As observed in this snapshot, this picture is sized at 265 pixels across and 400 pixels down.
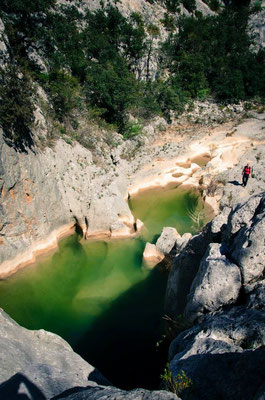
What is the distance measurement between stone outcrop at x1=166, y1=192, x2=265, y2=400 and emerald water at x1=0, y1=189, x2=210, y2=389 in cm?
223

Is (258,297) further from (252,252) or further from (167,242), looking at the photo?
(167,242)

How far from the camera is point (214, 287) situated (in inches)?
282

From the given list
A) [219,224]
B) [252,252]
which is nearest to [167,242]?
[219,224]

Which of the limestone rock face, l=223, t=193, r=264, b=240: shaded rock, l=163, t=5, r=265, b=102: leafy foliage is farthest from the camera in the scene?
l=163, t=5, r=265, b=102: leafy foliage

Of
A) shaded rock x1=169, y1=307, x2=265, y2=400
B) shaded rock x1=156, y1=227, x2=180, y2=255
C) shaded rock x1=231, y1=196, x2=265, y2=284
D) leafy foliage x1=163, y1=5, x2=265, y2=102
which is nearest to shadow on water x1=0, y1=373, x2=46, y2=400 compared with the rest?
shaded rock x1=169, y1=307, x2=265, y2=400

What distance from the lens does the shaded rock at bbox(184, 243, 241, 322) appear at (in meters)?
7.04

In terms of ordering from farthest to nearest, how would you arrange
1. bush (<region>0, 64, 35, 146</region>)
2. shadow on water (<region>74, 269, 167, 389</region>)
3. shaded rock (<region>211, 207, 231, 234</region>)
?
bush (<region>0, 64, 35, 146</region>) → shadow on water (<region>74, 269, 167, 389</region>) → shaded rock (<region>211, 207, 231, 234</region>)

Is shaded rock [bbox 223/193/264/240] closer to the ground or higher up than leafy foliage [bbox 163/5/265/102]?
closer to the ground

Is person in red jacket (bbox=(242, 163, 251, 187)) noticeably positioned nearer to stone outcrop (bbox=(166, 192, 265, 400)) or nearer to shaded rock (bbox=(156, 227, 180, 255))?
shaded rock (bbox=(156, 227, 180, 255))

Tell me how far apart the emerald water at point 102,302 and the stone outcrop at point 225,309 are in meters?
2.23

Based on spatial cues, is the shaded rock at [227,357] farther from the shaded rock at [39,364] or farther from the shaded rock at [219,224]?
the shaded rock at [219,224]

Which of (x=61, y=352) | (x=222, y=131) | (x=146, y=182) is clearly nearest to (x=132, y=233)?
(x=146, y=182)

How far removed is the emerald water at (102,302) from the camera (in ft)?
34.0

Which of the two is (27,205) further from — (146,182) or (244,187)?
(244,187)
